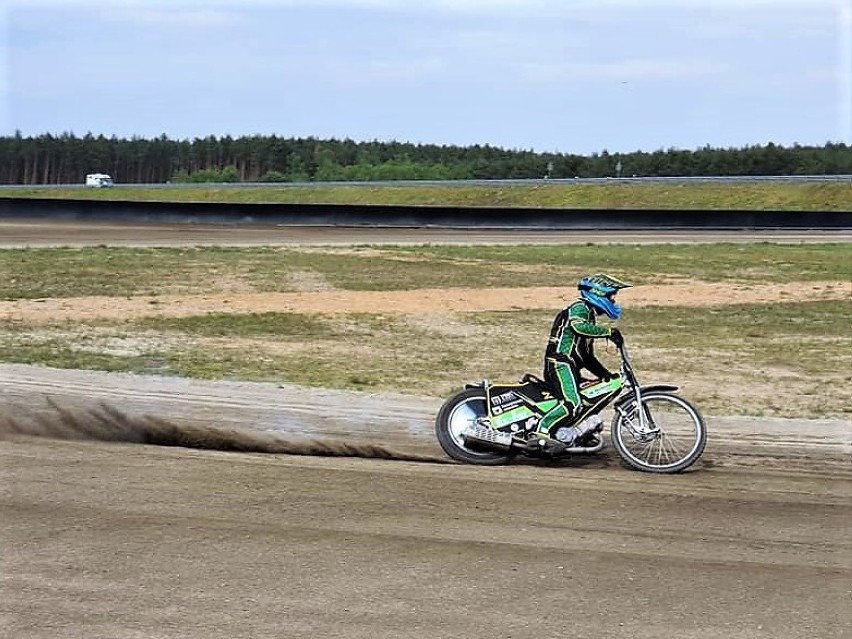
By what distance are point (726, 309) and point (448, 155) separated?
81.4 m

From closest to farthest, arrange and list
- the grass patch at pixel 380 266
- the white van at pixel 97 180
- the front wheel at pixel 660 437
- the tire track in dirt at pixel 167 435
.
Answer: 1. the front wheel at pixel 660 437
2. the tire track in dirt at pixel 167 435
3. the grass patch at pixel 380 266
4. the white van at pixel 97 180

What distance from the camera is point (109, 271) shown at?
2483 cm

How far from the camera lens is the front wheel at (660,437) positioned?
907 centimetres

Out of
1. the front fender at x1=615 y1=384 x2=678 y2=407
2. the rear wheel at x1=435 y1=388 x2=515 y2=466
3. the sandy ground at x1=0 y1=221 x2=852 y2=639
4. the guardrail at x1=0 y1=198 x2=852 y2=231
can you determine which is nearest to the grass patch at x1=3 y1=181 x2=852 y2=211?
the guardrail at x1=0 y1=198 x2=852 y2=231

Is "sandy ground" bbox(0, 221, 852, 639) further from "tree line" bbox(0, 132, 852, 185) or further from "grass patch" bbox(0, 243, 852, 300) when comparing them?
"tree line" bbox(0, 132, 852, 185)

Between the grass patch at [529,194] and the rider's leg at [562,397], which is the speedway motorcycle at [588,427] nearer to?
the rider's leg at [562,397]

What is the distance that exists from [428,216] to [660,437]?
107 feet

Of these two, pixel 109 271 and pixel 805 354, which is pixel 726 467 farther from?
pixel 109 271

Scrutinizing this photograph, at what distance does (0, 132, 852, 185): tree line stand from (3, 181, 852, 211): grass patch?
1.47 meters

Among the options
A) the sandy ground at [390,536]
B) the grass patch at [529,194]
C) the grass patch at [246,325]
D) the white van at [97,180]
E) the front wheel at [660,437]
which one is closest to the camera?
the sandy ground at [390,536]

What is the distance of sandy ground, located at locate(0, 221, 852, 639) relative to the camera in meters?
5.62

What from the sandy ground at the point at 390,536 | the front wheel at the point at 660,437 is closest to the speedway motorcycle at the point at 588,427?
the front wheel at the point at 660,437

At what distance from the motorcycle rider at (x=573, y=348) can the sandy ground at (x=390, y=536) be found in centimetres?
31

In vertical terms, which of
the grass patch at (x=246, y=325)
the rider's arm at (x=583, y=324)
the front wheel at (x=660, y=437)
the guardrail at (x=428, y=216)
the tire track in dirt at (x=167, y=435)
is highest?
the guardrail at (x=428, y=216)
